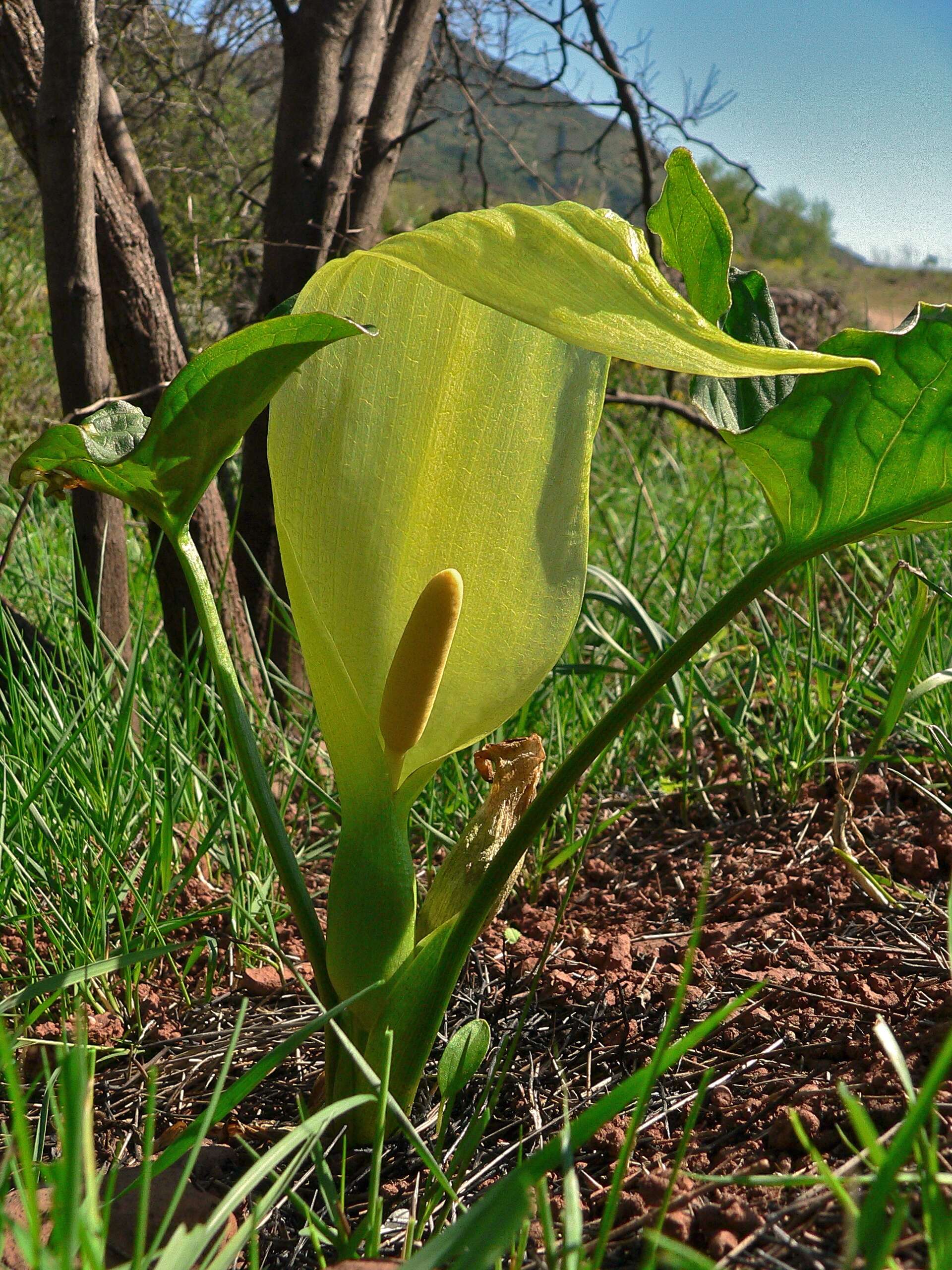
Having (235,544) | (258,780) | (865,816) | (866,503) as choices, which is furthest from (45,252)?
(865,816)

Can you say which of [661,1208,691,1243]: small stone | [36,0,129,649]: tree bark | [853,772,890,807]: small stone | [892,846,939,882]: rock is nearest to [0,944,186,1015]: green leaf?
[661,1208,691,1243]: small stone

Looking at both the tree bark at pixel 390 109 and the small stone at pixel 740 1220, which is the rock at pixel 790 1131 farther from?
the tree bark at pixel 390 109

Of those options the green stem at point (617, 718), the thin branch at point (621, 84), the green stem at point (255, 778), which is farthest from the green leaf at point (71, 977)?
the thin branch at point (621, 84)

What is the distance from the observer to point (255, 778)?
620mm

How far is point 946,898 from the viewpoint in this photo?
2.69ft

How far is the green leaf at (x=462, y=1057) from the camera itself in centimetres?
59

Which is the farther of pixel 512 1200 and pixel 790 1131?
pixel 790 1131

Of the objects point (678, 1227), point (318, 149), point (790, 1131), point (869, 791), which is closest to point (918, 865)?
point (869, 791)

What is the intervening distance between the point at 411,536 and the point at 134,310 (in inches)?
30.8

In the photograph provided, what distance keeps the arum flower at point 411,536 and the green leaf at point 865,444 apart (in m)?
0.15

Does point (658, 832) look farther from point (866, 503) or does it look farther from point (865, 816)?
point (866, 503)

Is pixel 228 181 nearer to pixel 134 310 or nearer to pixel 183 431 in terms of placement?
pixel 134 310

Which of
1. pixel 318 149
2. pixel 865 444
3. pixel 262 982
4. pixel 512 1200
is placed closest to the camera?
pixel 512 1200

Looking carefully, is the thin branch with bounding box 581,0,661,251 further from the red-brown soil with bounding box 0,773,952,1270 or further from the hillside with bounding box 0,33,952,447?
the red-brown soil with bounding box 0,773,952,1270
